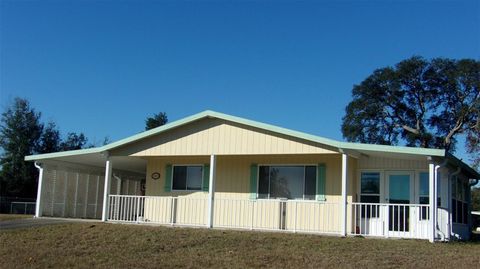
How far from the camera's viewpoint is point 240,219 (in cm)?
1648

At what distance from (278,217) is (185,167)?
3691 millimetres

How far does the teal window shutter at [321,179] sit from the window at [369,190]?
1091mm

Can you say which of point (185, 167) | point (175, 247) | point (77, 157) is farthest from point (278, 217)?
point (77, 157)

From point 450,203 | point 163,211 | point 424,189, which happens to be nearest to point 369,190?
point 424,189

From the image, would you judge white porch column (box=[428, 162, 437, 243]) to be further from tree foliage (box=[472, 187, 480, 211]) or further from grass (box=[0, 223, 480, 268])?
tree foliage (box=[472, 187, 480, 211])

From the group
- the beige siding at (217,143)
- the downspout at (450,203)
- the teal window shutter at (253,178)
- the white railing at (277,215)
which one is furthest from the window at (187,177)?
the downspout at (450,203)

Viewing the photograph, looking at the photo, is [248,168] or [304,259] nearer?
[304,259]

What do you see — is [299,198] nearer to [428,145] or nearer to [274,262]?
[274,262]

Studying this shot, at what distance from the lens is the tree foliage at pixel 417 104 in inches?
1326

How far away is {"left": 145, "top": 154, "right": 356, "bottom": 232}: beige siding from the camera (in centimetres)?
1559

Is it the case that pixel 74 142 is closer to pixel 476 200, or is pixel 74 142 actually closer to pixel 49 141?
pixel 49 141

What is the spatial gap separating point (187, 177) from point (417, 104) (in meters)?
22.9

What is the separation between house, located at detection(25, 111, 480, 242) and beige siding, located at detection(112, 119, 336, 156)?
28 millimetres

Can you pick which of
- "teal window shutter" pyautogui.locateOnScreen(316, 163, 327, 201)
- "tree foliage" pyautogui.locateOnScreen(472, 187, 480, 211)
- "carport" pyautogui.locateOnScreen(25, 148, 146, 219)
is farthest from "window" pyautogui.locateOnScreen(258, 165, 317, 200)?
"tree foliage" pyautogui.locateOnScreen(472, 187, 480, 211)
